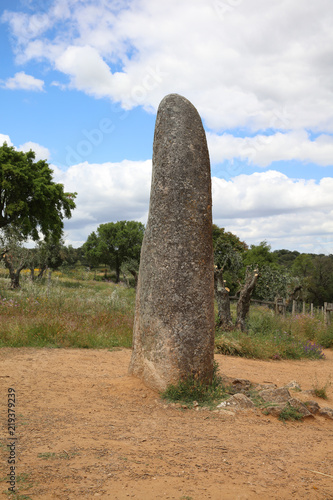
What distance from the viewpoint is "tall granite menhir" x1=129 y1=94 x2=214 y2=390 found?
5180mm

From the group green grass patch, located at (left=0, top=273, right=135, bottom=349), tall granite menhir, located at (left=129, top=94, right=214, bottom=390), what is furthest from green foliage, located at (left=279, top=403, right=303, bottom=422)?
green grass patch, located at (left=0, top=273, right=135, bottom=349)

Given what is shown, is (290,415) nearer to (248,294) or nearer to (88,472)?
(88,472)

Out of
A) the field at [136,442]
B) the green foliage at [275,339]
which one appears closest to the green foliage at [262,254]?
the green foliage at [275,339]

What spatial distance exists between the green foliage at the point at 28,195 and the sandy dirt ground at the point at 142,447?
658 inches

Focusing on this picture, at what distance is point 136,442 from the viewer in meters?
3.71

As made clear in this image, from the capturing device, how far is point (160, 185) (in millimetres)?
5551

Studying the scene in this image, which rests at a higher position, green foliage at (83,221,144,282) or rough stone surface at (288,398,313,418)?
green foliage at (83,221,144,282)

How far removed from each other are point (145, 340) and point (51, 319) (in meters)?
4.86

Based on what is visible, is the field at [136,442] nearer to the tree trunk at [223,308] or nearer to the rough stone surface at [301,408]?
the rough stone surface at [301,408]

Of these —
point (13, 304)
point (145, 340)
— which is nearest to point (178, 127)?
point (145, 340)

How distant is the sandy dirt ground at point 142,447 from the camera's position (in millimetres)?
2863

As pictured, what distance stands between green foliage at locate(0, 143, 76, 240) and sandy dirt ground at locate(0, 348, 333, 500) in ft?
54.8

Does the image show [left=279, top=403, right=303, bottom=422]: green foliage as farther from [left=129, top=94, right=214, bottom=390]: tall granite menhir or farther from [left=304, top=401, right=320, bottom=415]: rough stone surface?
[left=129, top=94, right=214, bottom=390]: tall granite menhir

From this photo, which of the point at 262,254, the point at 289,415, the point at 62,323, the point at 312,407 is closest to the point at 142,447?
the point at 289,415
